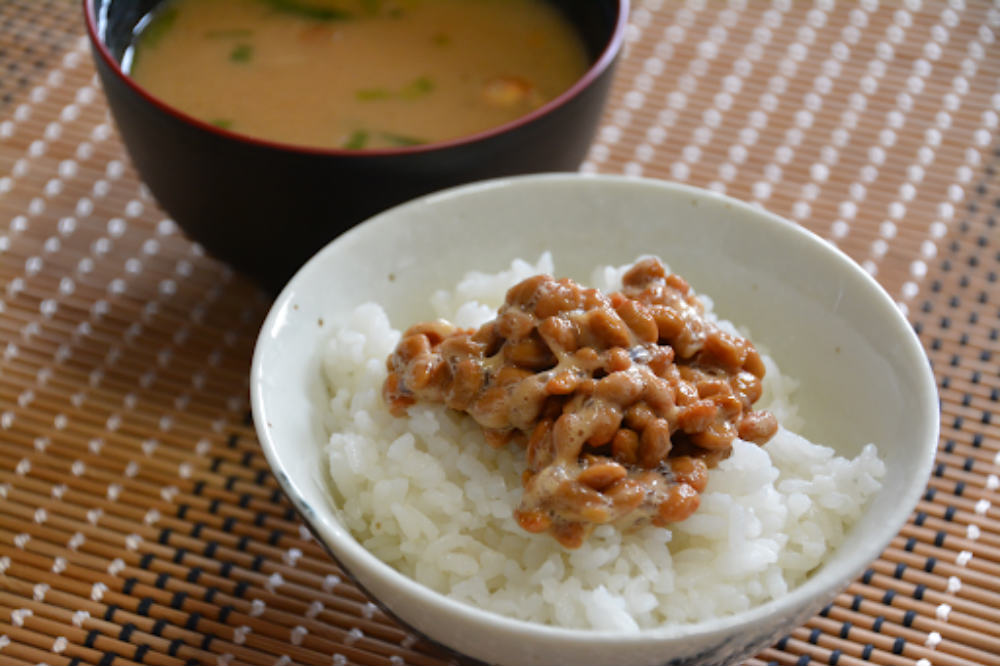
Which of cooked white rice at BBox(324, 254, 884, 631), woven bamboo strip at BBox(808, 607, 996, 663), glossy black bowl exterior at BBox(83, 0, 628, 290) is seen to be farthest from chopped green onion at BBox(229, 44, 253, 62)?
woven bamboo strip at BBox(808, 607, 996, 663)

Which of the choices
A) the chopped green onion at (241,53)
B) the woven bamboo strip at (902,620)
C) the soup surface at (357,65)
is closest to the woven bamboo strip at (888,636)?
the woven bamboo strip at (902,620)

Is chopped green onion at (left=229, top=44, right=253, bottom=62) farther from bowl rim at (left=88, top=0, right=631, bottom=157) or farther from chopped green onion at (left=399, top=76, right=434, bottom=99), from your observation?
chopped green onion at (left=399, top=76, right=434, bottom=99)

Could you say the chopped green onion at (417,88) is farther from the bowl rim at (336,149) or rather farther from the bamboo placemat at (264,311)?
the bamboo placemat at (264,311)

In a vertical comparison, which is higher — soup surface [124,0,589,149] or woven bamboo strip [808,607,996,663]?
soup surface [124,0,589,149]

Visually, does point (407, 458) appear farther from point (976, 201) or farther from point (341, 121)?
point (976, 201)

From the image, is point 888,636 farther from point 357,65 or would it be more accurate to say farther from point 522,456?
point 357,65

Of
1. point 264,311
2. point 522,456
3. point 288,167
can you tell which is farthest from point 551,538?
point 264,311
